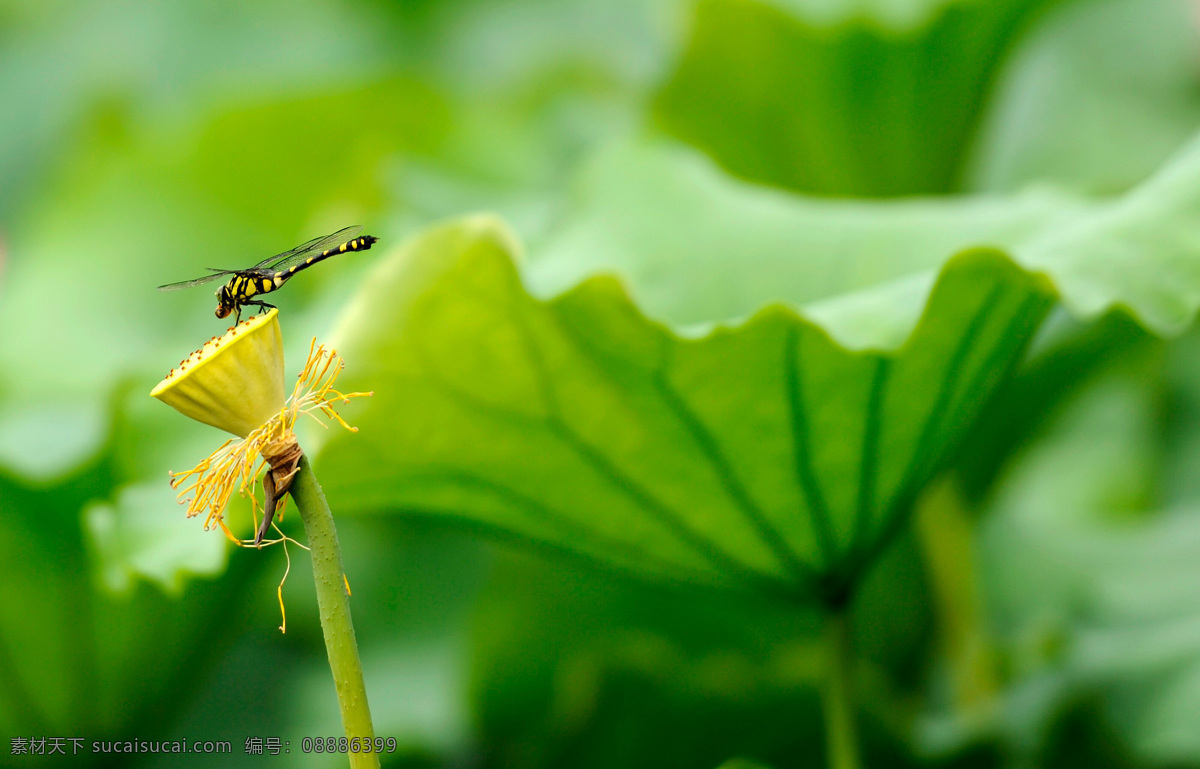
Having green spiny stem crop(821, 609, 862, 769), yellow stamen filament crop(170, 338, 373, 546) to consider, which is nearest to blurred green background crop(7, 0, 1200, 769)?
green spiny stem crop(821, 609, 862, 769)

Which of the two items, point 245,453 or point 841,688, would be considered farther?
point 841,688

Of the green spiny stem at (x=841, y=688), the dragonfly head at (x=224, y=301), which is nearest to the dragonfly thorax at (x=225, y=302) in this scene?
the dragonfly head at (x=224, y=301)

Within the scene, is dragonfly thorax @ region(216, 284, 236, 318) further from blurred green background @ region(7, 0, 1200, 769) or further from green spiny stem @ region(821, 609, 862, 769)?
green spiny stem @ region(821, 609, 862, 769)

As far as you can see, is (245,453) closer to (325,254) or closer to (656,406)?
(325,254)

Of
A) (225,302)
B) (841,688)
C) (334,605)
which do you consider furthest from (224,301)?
(841,688)

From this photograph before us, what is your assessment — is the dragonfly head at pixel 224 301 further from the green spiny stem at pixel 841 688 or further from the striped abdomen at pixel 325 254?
the green spiny stem at pixel 841 688

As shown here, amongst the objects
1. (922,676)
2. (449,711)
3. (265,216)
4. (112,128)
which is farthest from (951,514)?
(112,128)
